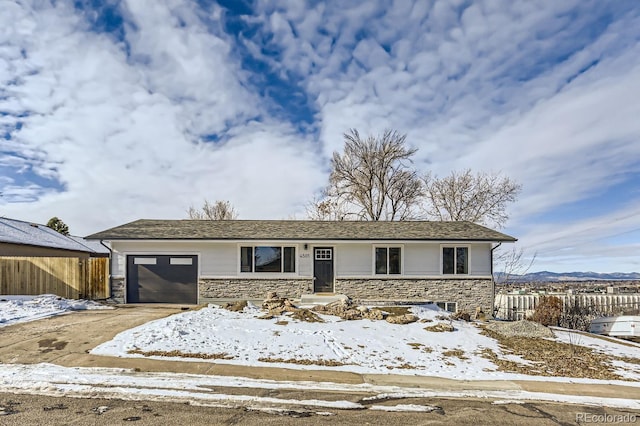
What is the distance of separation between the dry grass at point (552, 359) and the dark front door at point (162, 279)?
1108 centimetres

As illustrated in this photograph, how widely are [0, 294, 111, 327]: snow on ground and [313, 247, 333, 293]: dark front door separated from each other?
7.87 metres

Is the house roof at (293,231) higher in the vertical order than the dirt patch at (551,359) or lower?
higher

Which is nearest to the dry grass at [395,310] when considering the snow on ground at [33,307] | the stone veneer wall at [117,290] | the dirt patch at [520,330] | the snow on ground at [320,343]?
the snow on ground at [320,343]

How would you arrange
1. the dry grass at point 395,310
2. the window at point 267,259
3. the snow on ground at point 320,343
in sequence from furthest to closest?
the window at point 267,259
the dry grass at point 395,310
the snow on ground at point 320,343

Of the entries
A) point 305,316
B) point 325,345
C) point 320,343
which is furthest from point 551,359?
point 305,316

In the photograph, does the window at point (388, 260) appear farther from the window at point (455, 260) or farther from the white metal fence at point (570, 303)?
the white metal fence at point (570, 303)

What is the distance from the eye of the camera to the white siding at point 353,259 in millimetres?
15852

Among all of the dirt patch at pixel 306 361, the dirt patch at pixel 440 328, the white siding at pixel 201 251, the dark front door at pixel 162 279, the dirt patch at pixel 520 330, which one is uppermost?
the white siding at pixel 201 251

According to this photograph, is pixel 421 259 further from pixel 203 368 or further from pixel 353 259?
pixel 203 368

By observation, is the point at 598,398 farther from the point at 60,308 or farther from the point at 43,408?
the point at 60,308

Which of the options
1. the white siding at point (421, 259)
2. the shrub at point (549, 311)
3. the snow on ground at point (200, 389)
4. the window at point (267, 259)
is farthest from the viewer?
the shrub at point (549, 311)

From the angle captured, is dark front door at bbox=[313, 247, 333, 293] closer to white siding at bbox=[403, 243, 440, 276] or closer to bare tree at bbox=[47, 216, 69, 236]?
white siding at bbox=[403, 243, 440, 276]

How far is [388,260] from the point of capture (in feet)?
52.6

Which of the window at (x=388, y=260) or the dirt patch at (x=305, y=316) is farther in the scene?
the window at (x=388, y=260)
